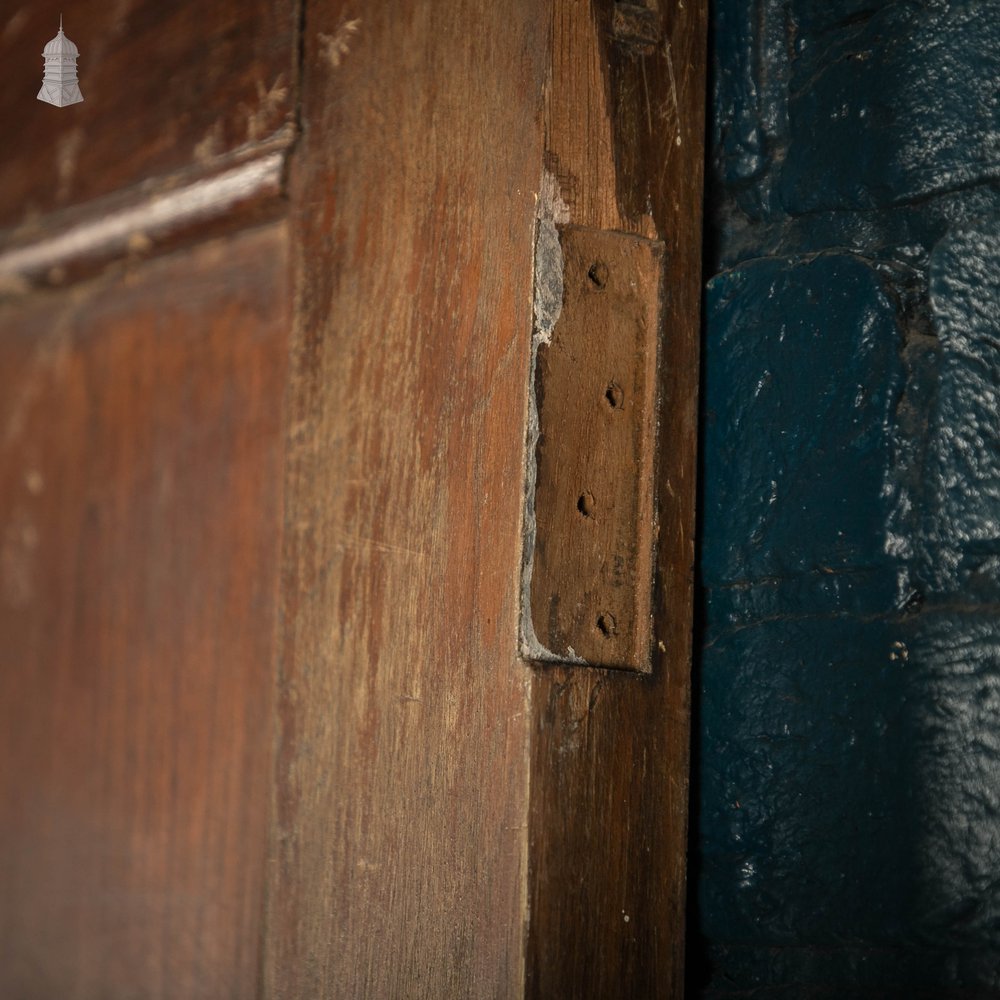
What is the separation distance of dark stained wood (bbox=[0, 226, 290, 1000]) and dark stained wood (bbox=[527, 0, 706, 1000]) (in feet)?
0.48

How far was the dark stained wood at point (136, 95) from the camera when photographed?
2.12ft

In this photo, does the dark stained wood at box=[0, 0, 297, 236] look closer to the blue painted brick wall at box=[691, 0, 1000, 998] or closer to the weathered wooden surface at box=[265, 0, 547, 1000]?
the weathered wooden surface at box=[265, 0, 547, 1000]

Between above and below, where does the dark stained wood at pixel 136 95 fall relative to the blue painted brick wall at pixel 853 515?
above

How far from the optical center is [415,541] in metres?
0.55

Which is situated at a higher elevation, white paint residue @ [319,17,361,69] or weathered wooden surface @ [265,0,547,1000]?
white paint residue @ [319,17,361,69]

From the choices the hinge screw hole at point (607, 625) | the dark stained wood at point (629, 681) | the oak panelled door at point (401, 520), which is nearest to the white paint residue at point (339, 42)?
the oak panelled door at point (401, 520)

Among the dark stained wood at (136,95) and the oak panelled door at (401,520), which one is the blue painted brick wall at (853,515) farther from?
the dark stained wood at (136,95)

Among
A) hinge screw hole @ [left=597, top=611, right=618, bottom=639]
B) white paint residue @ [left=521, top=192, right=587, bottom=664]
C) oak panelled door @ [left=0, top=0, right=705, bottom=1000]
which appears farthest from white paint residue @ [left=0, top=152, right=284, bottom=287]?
hinge screw hole @ [left=597, top=611, right=618, bottom=639]

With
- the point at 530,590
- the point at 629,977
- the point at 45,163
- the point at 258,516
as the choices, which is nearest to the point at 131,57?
the point at 45,163

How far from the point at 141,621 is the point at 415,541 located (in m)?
0.23

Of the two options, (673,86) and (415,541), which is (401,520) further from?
(673,86)

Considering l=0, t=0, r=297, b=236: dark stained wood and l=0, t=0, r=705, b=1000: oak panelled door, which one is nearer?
l=0, t=0, r=705, b=1000: oak panelled door

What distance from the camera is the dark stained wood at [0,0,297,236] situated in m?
0.65

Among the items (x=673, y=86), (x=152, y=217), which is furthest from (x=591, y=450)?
(x=152, y=217)
